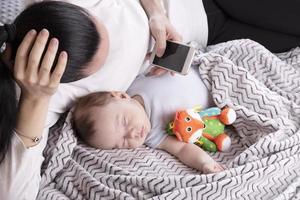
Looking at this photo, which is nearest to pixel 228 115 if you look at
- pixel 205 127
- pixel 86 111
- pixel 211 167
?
pixel 205 127

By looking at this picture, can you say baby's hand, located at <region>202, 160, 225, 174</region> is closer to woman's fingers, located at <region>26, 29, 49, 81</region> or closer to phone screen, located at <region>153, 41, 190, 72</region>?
phone screen, located at <region>153, 41, 190, 72</region>

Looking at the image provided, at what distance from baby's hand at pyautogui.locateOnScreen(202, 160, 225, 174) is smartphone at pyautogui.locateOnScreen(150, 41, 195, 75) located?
0.87 feet

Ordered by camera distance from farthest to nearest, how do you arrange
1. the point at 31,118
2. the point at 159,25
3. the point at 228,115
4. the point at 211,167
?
the point at 159,25 → the point at 228,115 → the point at 211,167 → the point at 31,118

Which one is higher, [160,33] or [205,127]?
[160,33]

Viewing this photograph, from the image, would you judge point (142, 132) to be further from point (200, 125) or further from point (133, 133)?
point (200, 125)

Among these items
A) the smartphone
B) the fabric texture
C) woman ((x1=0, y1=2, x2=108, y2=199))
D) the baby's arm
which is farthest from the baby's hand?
the fabric texture

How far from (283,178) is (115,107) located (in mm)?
467

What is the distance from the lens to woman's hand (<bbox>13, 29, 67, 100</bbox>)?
36.4 inches

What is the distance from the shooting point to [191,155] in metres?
1.23

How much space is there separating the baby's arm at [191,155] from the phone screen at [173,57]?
7.9 inches

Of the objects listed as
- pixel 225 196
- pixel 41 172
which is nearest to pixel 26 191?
pixel 41 172

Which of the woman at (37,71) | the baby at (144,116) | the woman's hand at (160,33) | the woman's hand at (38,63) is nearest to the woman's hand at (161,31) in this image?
the woman's hand at (160,33)

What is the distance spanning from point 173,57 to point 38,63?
0.49 meters

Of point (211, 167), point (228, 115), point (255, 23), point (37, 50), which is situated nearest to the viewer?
point (37, 50)
